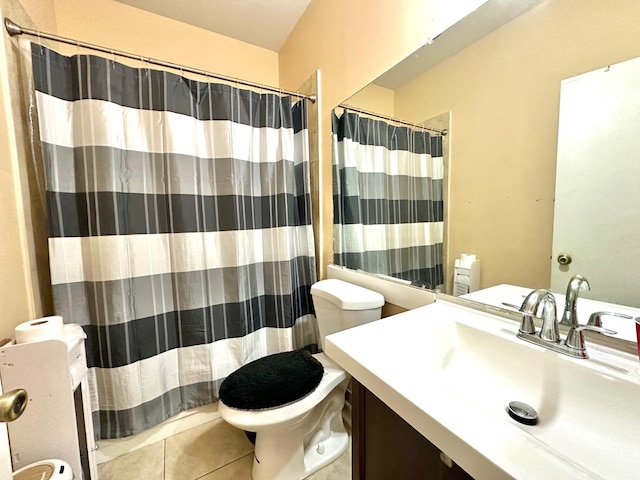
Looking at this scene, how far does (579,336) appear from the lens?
0.55 m

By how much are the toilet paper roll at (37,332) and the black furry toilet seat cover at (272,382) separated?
0.60 metres

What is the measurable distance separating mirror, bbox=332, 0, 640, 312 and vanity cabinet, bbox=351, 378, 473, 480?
503 millimetres

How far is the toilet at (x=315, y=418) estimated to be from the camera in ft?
2.98

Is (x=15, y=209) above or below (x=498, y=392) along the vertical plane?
above

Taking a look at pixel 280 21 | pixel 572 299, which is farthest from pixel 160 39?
pixel 572 299

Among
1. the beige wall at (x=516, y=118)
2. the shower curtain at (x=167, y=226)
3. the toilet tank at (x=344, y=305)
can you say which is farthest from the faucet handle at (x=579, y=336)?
the shower curtain at (x=167, y=226)

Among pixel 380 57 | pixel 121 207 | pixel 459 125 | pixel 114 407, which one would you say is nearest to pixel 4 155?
pixel 121 207

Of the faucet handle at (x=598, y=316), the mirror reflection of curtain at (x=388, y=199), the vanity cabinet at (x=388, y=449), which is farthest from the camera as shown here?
the mirror reflection of curtain at (x=388, y=199)

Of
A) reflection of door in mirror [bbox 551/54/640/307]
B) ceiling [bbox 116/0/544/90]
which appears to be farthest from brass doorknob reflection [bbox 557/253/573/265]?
ceiling [bbox 116/0/544/90]

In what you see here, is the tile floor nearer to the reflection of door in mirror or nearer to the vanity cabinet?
the vanity cabinet

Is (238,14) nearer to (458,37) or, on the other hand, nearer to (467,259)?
(458,37)

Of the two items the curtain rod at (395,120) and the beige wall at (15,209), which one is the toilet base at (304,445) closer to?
the beige wall at (15,209)

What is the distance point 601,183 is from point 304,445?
1447 millimetres

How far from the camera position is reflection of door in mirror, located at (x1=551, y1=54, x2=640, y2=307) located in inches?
21.7
